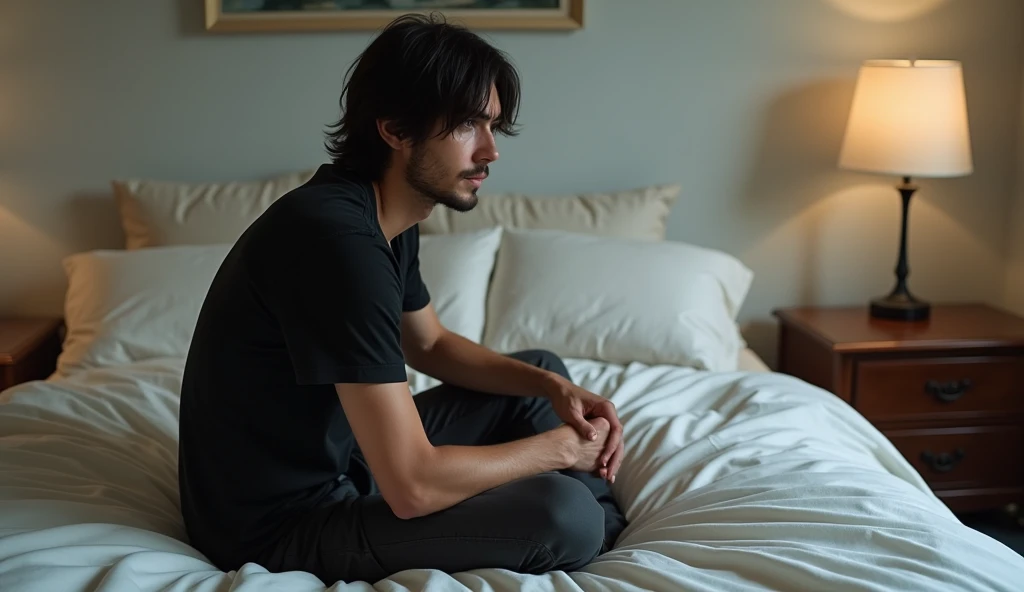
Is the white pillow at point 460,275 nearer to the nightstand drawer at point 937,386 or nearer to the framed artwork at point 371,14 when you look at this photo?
the framed artwork at point 371,14

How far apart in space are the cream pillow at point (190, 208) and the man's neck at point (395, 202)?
1128 millimetres

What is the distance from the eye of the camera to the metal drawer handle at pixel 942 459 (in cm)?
269

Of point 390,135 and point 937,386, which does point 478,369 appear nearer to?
point 390,135

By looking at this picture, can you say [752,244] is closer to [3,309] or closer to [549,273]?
[549,273]

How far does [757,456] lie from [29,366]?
1855 millimetres

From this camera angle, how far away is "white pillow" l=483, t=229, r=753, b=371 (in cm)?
241

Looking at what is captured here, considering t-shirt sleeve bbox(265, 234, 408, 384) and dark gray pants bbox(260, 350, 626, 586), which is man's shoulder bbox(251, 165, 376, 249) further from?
dark gray pants bbox(260, 350, 626, 586)

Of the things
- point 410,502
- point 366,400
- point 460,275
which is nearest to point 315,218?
point 366,400

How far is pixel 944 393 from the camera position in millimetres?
2654

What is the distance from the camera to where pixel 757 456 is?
1.76m

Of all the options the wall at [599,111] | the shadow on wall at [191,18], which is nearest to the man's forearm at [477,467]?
the wall at [599,111]

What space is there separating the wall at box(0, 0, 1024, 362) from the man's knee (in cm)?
160

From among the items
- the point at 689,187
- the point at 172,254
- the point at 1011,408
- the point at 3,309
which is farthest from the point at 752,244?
the point at 3,309

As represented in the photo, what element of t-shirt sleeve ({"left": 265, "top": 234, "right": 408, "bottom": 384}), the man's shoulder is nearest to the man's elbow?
t-shirt sleeve ({"left": 265, "top": 234, "right": 408, "bottom": 384})
